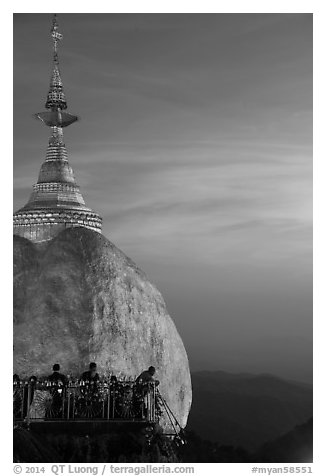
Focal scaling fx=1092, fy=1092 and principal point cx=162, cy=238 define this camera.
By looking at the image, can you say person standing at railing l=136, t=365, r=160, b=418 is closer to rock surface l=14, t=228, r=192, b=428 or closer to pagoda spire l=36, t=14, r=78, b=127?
rock surface l=14, t=228, r=192, b=428

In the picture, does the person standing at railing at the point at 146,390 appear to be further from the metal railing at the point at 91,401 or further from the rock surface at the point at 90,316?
the rock surface at the point at 90,316

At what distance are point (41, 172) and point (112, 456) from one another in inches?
505

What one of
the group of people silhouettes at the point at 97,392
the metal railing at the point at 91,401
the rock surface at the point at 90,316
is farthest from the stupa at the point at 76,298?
the metal railing at the point at 91,401

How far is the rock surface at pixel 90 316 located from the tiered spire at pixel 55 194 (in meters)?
0.63

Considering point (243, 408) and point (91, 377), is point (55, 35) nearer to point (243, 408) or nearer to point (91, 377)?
point (91, 377)

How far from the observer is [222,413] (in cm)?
3684

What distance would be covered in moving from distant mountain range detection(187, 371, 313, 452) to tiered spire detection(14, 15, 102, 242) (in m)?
6.36

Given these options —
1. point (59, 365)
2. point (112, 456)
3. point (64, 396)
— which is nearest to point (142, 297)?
point (59, 365)

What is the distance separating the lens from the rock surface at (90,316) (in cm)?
3092

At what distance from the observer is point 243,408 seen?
125 feet

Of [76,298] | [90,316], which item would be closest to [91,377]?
[90,316]

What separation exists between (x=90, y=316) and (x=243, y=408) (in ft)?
28.9

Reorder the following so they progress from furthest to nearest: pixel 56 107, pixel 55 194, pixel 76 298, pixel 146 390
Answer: pixel 56 107
pixel 55 194
pixel 76 298
pixel 146 390
